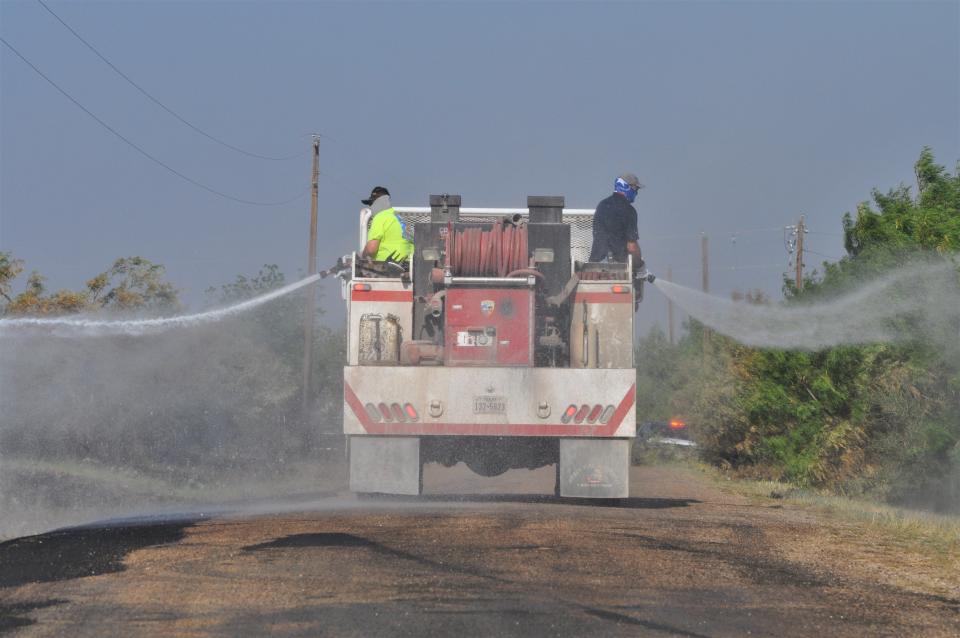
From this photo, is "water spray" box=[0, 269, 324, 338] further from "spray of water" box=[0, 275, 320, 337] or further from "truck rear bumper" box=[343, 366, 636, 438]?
"truck rear bumper" box=[343, 366, 636, 438]

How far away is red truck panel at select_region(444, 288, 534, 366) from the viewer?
13.8 metres

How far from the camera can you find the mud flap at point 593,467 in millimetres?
Result: 14078

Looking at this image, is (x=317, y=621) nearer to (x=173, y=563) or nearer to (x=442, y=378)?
(x=173, y=563)

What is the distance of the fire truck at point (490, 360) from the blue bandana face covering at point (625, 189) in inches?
64.1

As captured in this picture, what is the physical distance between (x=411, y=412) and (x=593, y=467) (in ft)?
6.42

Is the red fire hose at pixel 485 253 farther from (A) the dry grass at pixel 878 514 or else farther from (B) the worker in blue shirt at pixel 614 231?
(A) the dry grass at pixel 878 514

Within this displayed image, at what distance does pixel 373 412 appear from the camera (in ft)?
45.8

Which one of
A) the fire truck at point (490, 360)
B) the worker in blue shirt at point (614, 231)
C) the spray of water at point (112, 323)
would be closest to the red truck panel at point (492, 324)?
the fire truck at point (490, 360)

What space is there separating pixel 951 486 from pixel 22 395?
1259cm

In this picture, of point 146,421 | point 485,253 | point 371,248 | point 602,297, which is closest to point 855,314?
point 602,297

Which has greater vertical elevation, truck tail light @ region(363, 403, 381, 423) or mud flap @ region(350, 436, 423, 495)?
truck tail light @ region(363, 403, 381, 423)

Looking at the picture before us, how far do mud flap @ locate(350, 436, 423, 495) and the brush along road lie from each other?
53cm

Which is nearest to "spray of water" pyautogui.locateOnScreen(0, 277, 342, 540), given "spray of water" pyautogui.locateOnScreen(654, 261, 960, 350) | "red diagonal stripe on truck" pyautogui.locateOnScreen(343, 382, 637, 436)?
"red diagonal stripe on truck" pyautogui.locateOnScreen(343, 382, 637, 436)

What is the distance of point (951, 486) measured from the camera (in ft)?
55.5
